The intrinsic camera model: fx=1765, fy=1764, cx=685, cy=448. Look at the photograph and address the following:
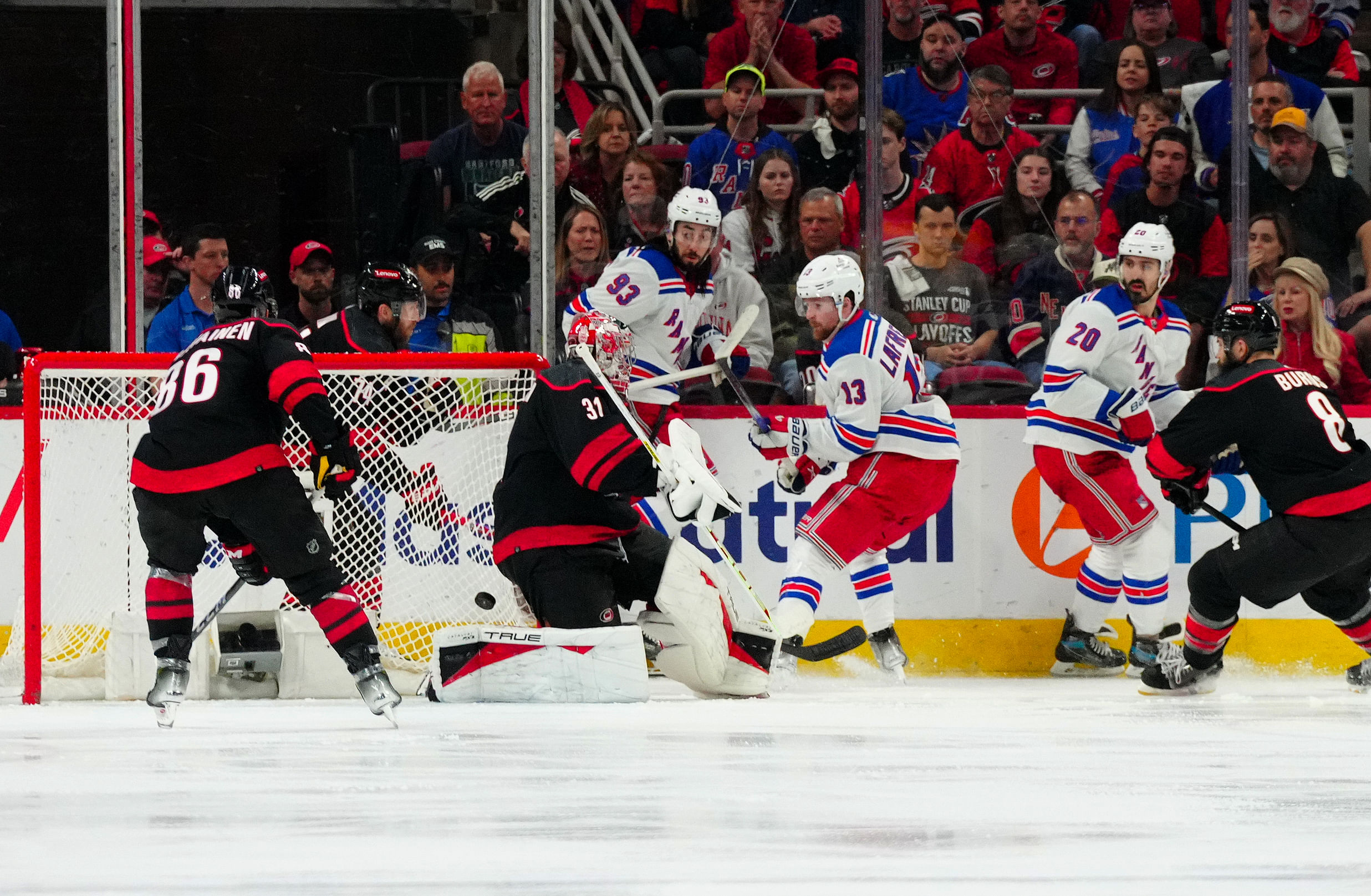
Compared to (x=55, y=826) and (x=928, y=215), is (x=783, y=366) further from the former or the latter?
(x=55, y=826)

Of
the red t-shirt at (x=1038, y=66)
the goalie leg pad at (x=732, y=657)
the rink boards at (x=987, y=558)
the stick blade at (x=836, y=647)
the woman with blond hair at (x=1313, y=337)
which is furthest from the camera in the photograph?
the red t-shirt at (x=1038, y=66)

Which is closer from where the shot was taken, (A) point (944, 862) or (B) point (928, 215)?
(A) point (944, 862)

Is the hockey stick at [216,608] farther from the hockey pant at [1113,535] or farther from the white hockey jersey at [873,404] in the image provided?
the hockey pant at [1113,535]

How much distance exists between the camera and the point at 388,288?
5.30 metres

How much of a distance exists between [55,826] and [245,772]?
0.62 m

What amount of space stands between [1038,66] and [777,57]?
93 cm

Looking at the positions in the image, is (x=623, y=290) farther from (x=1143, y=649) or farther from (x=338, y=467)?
(x=1143, y=649)

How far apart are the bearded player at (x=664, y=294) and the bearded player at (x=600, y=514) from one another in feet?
3.07

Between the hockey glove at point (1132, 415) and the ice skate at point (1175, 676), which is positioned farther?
the hockey glove at point (1132, 415)

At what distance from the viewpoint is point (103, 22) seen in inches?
223

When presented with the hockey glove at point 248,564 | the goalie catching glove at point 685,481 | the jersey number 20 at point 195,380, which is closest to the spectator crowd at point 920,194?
the goalie catching glove at point 685,481

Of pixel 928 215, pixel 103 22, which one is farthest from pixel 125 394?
pixel 928 215

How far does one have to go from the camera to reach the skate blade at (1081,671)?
5582 millimetres

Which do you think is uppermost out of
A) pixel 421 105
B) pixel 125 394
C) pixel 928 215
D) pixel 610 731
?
pixel 421 105
